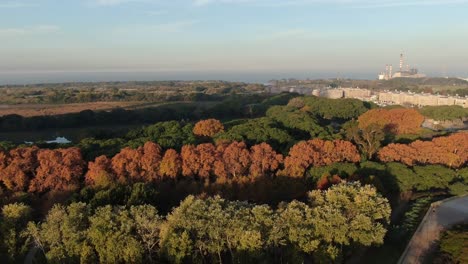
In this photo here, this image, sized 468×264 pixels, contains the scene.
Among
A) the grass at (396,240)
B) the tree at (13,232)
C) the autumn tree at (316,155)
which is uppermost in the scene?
the autumn tree at (316,155)

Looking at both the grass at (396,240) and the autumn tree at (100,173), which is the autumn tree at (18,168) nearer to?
the autumn tree at (100,173)

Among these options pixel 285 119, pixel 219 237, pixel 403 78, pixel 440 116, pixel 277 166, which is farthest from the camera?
pixel 403 78

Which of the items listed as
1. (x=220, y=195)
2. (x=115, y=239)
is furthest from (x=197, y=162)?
(x=115, y=239)

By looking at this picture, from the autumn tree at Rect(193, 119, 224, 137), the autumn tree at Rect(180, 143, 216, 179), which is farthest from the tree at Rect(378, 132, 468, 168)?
the autumn tree at Rect(193, 119, 224, 137)

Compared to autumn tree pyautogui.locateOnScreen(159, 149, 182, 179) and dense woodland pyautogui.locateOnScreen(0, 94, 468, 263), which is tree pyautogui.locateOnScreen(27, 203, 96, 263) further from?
autumn tree pyautogui.locateOnScreen(159, 149, 182, 179)

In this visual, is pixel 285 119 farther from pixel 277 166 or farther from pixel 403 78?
pixel 403 78

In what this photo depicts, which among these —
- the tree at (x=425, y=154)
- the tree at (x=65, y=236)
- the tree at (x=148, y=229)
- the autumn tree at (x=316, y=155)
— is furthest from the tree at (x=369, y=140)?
the tree at (x=65, y=236)

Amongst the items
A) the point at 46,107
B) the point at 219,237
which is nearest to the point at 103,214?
the point at 219,237
